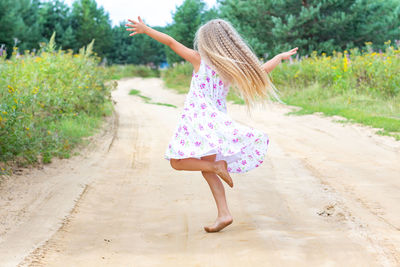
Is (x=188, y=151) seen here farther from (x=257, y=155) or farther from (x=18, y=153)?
(x=18, y=153)

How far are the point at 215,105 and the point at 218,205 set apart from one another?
0.76 metres

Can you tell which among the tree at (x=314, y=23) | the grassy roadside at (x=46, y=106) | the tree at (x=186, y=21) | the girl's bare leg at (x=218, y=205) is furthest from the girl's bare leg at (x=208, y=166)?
the tree at (x=186, y=21)

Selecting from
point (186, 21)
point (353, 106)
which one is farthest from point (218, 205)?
point (186, 21)

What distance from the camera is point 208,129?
12.5 ft

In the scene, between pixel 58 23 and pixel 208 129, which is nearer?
pixel 208 129

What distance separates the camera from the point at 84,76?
401 inches

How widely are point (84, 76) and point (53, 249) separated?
7063mm

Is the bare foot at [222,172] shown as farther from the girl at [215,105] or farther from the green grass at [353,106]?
the green grass at [353,106]

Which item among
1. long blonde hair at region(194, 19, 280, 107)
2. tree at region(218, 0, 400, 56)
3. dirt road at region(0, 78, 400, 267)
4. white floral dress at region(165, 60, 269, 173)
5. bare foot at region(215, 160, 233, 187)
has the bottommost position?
dirt road at region(0, 78, 400, 267)

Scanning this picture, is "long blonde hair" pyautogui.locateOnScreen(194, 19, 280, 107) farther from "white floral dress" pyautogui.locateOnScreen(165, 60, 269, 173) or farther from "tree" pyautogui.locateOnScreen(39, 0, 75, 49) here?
"tree" pyautogui.locateOnScreen(39, 0, 75, 49)

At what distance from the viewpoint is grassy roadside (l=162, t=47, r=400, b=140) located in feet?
34.4

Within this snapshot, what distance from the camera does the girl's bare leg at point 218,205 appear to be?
12.7 ft

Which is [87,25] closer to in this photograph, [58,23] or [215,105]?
[58,23]

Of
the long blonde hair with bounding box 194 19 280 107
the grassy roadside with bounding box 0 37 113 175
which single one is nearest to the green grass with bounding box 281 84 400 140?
the long blonde hair with bounding box 194 19 280 107
